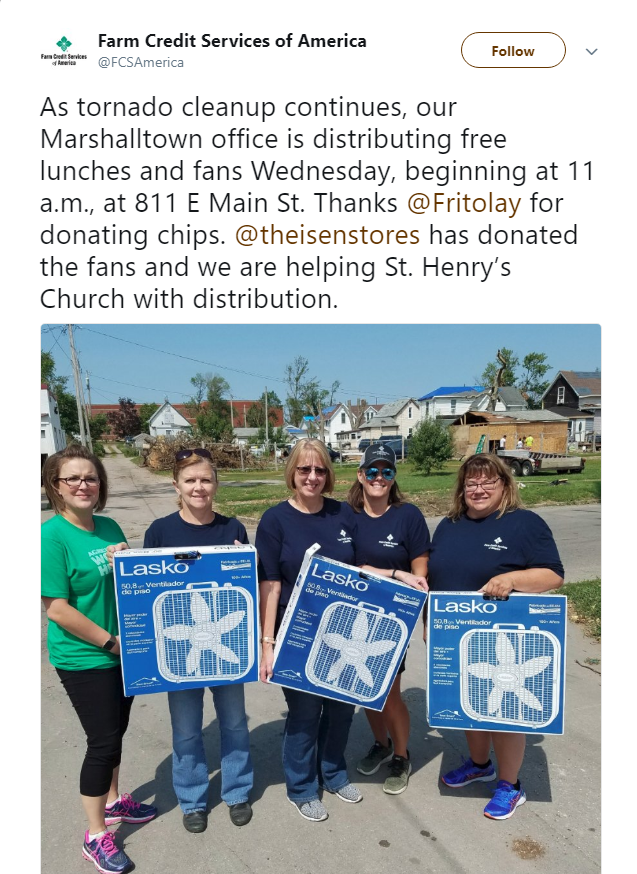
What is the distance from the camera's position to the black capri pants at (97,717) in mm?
2670

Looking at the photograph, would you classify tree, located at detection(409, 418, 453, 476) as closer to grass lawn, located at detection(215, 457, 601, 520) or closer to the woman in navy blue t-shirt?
grass lawn, located at detection(215, 457, 601, 520)

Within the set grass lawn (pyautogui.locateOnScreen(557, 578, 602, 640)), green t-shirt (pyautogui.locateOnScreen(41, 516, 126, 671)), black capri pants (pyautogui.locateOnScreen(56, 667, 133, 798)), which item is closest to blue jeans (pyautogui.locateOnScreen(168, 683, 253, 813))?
black capri pants (pyautogui.locateOnScreen(56, 667, 133, 798))

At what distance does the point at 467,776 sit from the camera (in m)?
3.28

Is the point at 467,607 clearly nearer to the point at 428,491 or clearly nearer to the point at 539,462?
the point at 428,491

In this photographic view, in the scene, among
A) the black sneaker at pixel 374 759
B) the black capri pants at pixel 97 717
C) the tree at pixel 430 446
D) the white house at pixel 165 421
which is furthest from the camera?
the white house at pixel 165 421

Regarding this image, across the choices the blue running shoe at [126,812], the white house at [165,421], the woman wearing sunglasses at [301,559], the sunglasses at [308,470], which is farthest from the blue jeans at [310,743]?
the white house at [165,421]

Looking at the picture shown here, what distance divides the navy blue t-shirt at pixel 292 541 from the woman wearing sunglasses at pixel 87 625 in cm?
79

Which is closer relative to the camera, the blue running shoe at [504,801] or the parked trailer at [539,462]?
the blue running shoe at [504,801]

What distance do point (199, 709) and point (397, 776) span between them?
48.5 inches

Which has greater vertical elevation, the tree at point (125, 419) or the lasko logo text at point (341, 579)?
the tree at point (125, 419)

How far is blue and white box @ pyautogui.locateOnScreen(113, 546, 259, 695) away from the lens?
2.74 metres

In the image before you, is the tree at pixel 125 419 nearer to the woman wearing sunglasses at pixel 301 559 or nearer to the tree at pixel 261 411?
the tree at pixel 261 411

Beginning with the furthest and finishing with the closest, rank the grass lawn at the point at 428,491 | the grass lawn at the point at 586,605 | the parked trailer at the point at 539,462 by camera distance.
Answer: the parked trailer at the point at 539,462 → the grass lawn at the point at 428,491 → the grass lawn at the point at 586,605
